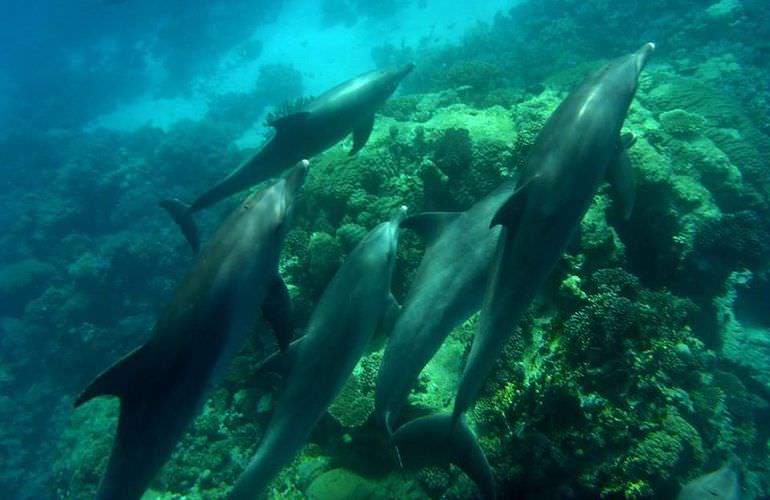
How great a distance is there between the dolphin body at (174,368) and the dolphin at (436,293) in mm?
1413

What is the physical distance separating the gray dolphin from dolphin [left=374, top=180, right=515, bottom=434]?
45 centimetres

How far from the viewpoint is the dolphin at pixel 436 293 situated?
3832 millimetres

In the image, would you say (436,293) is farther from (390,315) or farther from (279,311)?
(279,311)

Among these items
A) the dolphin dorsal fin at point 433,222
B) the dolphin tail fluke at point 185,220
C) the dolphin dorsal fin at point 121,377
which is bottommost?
the dolphin dorsal fin at point 433,222

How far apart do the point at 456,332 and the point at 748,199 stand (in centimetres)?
695

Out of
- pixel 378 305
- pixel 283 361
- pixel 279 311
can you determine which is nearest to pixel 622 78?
pixel 378 305

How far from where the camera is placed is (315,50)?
38094 millimetres

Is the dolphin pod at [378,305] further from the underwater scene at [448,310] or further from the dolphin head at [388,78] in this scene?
the dolphin head at [388,78]

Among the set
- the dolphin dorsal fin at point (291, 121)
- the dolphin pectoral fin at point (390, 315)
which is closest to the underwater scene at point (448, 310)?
the dolphin pectoral fin at point (390, 315)

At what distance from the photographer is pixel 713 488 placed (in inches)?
189

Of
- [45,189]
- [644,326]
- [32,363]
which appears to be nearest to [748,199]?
[644,326]

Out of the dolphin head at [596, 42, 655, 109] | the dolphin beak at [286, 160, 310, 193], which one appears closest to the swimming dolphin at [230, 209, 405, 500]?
the dolphin beak at [286, 160, 310, 193]

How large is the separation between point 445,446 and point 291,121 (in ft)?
14.4

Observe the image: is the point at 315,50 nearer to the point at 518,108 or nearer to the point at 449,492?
the point at 518,108
